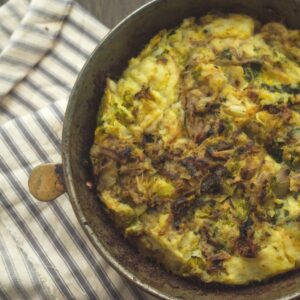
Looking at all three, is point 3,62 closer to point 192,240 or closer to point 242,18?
point 242,18

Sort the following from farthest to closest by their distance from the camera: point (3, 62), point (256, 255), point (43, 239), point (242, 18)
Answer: point (3, 62) → point (43, 239) → point (242, 18) → point (256, 255)

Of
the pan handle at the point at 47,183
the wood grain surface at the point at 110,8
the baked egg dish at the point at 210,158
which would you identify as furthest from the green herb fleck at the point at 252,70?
the wood grain surface at the point at 110,8

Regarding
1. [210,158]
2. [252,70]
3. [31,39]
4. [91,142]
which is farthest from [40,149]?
[252,70]

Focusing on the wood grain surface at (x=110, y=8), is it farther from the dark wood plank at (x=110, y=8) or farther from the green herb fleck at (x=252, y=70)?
the green herb fleck at (x=252, y=70)

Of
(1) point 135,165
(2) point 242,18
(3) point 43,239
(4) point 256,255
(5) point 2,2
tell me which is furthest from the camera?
(5) point 2,2

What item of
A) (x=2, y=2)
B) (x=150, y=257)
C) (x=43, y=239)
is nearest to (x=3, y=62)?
(x=2, y=2)

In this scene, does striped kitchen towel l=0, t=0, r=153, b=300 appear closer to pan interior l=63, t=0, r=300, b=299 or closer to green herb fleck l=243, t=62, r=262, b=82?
pan interior l=63, t=0, r=300, b=299
